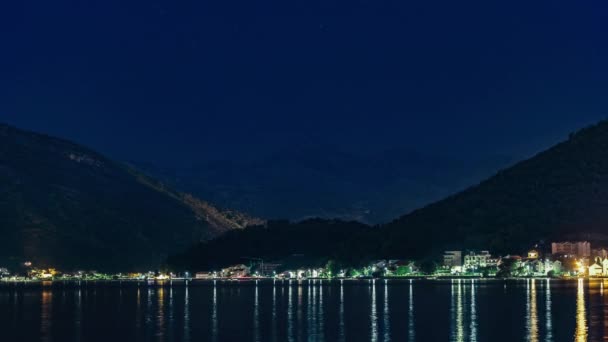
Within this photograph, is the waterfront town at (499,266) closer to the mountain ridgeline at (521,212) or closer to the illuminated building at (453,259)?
the illuminated building at (453,259)

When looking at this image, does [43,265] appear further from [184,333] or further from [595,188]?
[184,333]

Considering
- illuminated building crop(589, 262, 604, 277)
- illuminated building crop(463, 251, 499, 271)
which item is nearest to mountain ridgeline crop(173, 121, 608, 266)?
illuminated building crop(463, 251, 499, 271)

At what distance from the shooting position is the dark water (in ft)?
173

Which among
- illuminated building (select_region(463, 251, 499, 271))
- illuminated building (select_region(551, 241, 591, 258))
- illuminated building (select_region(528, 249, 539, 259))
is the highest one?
illuminated building (select_region(551, 241, 591, 258))

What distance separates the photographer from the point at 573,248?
5846 inches

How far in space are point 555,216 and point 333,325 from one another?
108 m

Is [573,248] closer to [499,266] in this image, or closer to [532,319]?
[499,266]

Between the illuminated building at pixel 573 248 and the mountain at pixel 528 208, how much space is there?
2687 mm

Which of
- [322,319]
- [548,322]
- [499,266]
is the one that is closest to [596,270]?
[499,266]

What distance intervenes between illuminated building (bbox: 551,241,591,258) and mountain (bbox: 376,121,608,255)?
2.69 m

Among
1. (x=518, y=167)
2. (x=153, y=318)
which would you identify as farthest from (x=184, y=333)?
(x=518, y=167)

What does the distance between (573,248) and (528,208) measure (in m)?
17.4

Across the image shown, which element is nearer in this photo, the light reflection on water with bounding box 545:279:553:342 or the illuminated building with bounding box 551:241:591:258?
the light reflection on water with bounding box 545:279:553:342

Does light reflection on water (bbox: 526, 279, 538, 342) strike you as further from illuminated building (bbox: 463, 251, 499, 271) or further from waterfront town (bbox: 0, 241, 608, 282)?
illuminated building (bbox: 463, 251, 499, 271)
